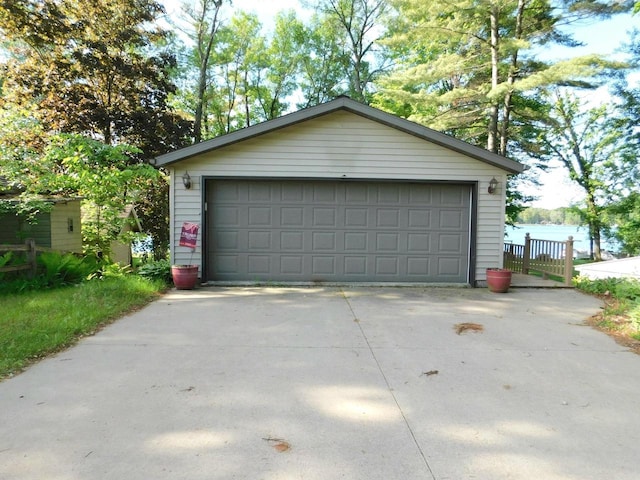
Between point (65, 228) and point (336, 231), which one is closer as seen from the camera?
point (336, 231)

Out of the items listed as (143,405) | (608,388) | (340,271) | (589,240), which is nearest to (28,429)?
(143,405)

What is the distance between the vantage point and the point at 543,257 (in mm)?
9812

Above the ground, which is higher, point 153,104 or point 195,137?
point 153,104

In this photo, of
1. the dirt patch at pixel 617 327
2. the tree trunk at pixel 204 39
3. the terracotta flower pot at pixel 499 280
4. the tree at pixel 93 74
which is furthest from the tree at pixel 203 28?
the dirt patch at pixel 617 327

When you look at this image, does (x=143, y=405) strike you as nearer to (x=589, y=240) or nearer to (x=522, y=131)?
(x=522, y=131)

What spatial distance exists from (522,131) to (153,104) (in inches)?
585

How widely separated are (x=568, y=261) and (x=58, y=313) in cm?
941

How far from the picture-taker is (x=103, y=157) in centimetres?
987

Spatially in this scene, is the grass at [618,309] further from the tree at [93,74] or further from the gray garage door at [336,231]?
the tree at [93,74]

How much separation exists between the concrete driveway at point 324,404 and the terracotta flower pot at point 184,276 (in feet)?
7.29

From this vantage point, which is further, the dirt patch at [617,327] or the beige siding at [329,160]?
the beige siding at [329,160]

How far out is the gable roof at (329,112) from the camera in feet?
26.3

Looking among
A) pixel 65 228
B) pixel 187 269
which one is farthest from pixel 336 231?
pixel 65 228

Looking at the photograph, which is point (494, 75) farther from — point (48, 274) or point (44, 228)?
point (44, 228)
